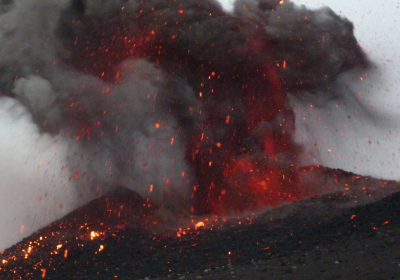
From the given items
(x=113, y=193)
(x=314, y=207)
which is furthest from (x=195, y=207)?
(x=314, y=207)

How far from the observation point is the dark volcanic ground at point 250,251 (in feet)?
17.6

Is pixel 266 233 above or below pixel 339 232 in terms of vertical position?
below

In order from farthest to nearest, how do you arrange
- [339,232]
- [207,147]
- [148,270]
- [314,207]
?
[207,147] → [314,207] → [339,232] → [148,270]

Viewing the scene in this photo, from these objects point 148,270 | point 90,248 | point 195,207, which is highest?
point 148,270

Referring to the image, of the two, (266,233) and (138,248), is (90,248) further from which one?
(266,233)

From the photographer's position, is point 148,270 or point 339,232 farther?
point 339,232

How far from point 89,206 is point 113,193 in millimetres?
6601

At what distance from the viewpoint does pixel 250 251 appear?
22.7 feet

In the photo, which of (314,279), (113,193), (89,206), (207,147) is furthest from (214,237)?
(207,147)

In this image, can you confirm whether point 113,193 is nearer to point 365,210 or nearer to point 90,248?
point 90,248

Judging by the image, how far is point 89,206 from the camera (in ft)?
66.6

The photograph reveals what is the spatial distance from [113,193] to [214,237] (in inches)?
757

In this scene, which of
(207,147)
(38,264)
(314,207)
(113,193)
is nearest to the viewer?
(38,264)

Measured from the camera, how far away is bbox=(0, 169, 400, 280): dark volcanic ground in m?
5.38
